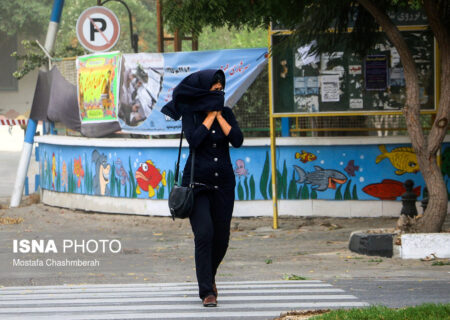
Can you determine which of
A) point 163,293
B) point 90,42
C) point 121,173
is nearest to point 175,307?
point 163,293

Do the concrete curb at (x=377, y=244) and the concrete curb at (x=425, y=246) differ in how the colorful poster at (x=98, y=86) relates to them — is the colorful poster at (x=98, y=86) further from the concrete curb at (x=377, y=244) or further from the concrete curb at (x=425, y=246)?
the concrete curb at (x=425, y=246)

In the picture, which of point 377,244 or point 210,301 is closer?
point 210,301

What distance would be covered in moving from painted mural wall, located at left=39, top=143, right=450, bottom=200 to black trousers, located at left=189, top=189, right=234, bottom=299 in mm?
6993

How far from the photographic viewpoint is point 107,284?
9.45 meters

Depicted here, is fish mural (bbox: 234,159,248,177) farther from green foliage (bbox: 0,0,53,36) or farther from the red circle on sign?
green foliage (bbox: 0,0,53,36)

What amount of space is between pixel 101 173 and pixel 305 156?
375 cm

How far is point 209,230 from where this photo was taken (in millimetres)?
7594

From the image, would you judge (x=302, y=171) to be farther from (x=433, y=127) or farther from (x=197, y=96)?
(x=197, y=96)

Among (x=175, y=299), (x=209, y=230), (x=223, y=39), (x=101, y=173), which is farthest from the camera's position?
(x=223, y=39)

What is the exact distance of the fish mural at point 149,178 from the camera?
15477 millimetres

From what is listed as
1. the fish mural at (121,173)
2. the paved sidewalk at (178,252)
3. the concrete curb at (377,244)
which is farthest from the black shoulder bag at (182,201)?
the fish mural at (121,173)

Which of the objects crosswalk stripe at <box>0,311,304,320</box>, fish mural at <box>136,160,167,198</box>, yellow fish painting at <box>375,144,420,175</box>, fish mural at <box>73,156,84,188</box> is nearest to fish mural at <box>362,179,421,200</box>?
yellow fish painting at <box>375,144,420,175</box>

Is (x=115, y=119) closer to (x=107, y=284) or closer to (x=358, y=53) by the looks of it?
(x=358, y=53)

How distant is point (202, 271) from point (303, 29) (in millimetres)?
5825
